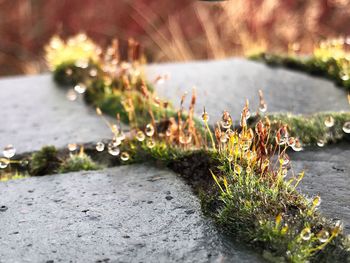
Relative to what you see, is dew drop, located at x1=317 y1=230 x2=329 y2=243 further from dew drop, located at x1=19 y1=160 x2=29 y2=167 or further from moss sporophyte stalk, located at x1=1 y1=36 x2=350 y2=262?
dew drop, located at x1=19 y1=160 x2=29 y2=167

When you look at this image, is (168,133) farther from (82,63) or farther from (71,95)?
(82,63)

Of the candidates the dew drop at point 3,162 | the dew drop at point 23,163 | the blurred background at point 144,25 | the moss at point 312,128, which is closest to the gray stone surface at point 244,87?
the moss at point 312,128

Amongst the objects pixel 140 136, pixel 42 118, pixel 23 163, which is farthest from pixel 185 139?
pixel 42 118

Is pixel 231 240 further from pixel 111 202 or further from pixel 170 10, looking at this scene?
pixel 170 10

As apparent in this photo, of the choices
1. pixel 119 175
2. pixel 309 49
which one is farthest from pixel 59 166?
pixel 309 49

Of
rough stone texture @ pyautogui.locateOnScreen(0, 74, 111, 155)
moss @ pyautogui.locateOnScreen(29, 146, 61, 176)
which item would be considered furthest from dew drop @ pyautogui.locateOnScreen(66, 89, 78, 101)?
moss @ pyautogui.locateOnScreen(29, 146, 61, 176)

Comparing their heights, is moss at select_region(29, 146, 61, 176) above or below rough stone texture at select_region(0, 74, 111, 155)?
below

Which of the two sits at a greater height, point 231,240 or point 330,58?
point 330,58
